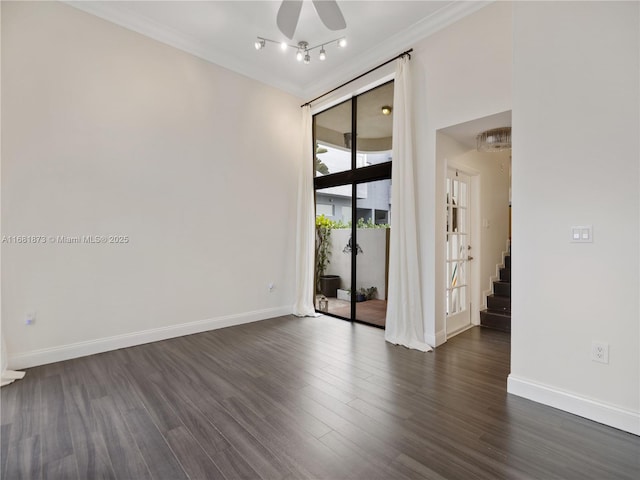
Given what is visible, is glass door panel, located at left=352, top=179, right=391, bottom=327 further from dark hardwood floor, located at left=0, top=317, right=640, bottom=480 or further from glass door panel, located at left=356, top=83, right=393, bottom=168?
dark hardwood floor, located at left=0, top=317, right=640, bottom=480

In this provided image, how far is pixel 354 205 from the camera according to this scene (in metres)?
4.70

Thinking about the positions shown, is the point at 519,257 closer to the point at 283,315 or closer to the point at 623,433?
the point at 623,433

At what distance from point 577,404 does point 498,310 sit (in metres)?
2.42

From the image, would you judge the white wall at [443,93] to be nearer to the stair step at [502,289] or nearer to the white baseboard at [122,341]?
the stair step at [502,289]

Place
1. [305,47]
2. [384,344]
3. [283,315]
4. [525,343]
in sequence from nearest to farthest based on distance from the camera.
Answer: [525,343], [384,344], [305,47], [283,315]

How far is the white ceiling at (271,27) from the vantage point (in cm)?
330

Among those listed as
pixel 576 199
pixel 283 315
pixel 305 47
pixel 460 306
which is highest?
pixel 305 47

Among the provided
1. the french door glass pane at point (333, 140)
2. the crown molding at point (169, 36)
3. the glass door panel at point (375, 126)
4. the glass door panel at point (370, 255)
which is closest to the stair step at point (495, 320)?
the glass door panel at point (370, 255)

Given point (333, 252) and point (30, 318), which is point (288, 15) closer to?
point (333, 252)

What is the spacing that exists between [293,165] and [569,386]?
4.33 metres

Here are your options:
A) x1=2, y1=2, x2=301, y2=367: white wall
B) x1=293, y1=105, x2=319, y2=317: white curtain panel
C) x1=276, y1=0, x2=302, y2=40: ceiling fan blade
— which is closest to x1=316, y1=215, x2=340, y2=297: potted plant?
x1=293, y1=105, x2=319, y2=317: white curtain panel

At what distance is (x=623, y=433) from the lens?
6.50 feet

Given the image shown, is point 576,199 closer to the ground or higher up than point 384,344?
higher up

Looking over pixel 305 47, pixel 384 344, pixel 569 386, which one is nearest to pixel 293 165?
pixel 305 47
